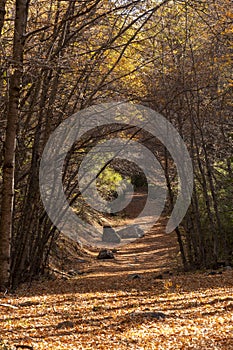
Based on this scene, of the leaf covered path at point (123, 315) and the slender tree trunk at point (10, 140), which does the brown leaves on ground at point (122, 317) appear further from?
the slender tree trunk at point (10, 140)

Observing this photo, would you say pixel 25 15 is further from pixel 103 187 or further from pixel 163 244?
pixel 163 244

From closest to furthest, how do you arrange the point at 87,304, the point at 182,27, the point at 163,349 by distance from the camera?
the point at 163,349, the point at 87,304, the point at 182,27

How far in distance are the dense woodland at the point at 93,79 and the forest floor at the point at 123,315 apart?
1.00m

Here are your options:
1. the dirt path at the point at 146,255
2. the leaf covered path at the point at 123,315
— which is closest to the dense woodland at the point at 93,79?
the leaf covered path at the point at 123,315

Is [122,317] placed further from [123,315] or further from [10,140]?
[10,140]

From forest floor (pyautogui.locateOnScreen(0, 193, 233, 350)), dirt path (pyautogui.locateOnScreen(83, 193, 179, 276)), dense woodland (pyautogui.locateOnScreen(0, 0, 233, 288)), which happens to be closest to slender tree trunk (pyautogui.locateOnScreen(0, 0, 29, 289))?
dense woodland (pyautogui.locateOnScreen(0, 0, 233, 288))

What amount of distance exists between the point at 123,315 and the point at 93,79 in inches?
242

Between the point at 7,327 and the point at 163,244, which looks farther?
the point at 163,244

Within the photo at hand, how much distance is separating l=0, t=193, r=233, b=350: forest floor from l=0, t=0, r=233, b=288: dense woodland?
1.00m

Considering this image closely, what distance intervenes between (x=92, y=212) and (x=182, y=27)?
41.6 feet

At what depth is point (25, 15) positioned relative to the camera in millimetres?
6406

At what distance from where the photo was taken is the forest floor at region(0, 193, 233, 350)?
4238 millimetres

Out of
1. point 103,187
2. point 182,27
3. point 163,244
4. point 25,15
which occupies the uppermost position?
point 182,27

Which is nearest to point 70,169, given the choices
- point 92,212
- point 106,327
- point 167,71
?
point 167,71
